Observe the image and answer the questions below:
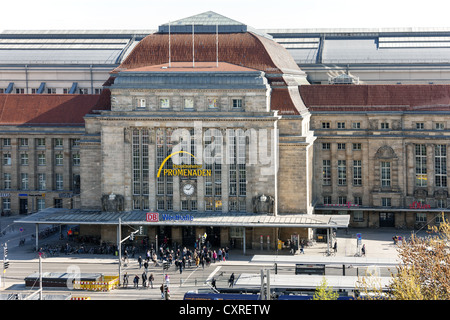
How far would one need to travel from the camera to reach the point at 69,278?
7450cm

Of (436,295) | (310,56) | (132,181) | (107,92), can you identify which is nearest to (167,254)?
(132,181)

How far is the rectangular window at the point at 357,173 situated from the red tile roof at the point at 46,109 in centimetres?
4313

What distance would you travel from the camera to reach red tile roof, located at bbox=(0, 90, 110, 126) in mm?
122625

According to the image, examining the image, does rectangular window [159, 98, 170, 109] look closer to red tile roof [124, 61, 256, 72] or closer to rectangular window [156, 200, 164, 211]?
red tile roof [124, 61, 256, 72]

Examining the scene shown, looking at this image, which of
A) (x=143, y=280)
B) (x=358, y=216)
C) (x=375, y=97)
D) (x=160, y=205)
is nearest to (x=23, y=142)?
(x=160, y=205)

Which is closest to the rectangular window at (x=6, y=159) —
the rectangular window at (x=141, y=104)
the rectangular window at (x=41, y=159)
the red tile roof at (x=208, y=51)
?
the rectangular window at (x=41, y=159)

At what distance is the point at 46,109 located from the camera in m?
124

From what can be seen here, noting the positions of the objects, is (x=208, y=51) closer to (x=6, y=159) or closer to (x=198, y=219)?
(x=198, y=219)

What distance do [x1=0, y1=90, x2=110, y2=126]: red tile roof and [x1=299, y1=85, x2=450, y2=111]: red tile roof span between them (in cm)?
3619

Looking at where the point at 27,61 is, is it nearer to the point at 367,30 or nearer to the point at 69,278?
the point at 367,30

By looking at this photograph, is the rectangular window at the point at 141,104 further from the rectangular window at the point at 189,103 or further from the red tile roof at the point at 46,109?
the red tile roof at the point at 46,109

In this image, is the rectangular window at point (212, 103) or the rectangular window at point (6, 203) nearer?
the rectangular window at point (212, 103)

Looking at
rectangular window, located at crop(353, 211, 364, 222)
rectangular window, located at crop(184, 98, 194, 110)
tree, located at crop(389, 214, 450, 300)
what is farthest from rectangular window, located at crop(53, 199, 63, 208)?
tree, located at crop(389, 214, 450, 300)

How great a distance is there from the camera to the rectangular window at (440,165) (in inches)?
4254
